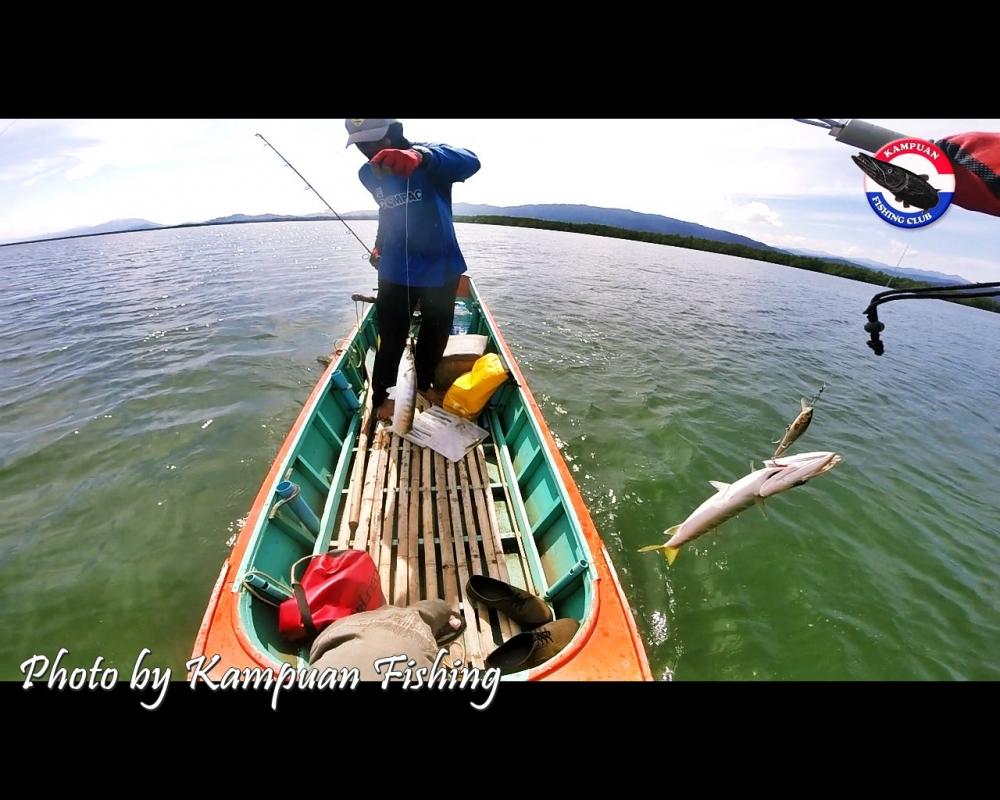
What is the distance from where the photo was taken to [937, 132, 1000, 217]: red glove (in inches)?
81.1

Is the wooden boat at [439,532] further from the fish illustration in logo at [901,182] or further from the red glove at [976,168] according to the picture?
the red glove at [976,168]

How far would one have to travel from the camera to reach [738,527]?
5.80 m

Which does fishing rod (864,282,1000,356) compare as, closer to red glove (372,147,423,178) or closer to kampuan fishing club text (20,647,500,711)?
kampuan fishing club text (20,647,500,711)

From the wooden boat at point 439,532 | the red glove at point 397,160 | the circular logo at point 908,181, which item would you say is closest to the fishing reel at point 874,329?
the circular logo at point 908,181

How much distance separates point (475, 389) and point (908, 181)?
4.34 m

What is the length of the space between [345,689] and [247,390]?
31.2 feet

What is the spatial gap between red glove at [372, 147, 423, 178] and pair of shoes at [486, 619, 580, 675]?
12.7 ft

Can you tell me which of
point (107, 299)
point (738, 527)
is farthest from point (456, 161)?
point (107, 299)

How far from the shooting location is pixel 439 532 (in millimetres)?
4098

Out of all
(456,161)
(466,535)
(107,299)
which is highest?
(456,161)

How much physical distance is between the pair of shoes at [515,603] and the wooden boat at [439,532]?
0.13 metres

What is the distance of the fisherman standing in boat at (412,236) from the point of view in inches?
158
